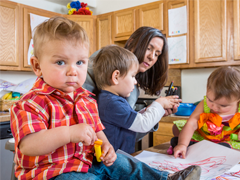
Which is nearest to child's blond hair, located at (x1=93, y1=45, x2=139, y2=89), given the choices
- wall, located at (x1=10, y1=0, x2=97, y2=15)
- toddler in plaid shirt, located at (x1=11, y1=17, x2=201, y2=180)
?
toddler in plaid shirt, located at (x1=11, y1=17, x2=201, y2=180)

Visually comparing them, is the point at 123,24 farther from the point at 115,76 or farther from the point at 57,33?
the point at 57,33

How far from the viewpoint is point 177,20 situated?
251cm

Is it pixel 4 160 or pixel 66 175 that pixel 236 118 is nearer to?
pixel 66 175

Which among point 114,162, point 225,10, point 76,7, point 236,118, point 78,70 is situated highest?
point 76,7

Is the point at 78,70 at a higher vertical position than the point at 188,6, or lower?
lower

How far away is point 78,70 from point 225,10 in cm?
217

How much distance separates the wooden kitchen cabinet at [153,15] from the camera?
263cm

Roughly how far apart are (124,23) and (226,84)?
91.8 inches

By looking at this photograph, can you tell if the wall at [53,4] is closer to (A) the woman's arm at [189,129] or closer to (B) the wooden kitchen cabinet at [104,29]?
(B) the wooden kitchen cabinet at [104,29]

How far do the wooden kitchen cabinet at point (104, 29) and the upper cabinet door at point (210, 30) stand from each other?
4.08ft

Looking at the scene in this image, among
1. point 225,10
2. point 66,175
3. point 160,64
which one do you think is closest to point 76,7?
point 225,10

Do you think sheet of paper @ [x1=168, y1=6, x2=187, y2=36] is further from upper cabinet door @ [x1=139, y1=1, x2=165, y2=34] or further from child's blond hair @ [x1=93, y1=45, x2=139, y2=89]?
child's blond hair @ [x1=93, y1=45, x2=139, y2=89]

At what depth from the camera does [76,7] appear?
125 inches

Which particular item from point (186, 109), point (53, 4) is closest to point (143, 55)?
point (186, 109)
